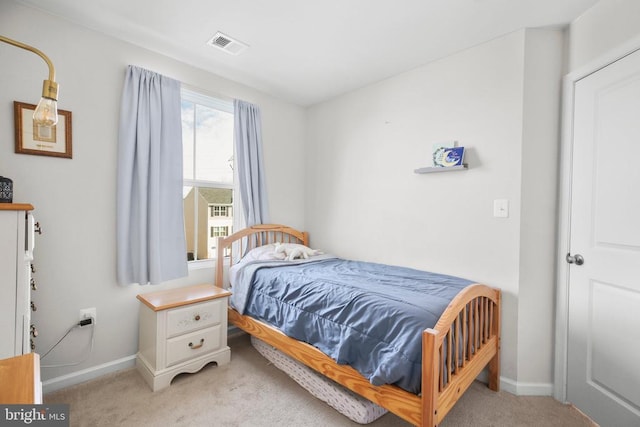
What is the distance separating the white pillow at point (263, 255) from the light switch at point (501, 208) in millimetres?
1771

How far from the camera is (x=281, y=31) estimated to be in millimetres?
2113

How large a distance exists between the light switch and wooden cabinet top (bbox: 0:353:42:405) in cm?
242

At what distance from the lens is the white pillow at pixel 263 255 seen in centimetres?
272

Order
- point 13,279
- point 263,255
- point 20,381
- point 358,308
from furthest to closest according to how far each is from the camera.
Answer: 1. point 263,255
2. point 358,308
3. point 13,279
4. point 20,381

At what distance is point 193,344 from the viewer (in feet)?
7.17

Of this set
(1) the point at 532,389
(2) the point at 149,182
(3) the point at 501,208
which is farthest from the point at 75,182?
(1) the point at 532,389

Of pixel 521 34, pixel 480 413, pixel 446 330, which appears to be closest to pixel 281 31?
pixel 521 34

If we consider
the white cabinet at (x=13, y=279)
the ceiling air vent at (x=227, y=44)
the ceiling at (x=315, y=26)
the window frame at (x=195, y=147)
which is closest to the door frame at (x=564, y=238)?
the ceiling at (x=315, y=26)

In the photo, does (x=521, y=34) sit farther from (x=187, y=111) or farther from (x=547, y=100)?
(x=187, y=111)

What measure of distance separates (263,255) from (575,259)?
2.30 meters

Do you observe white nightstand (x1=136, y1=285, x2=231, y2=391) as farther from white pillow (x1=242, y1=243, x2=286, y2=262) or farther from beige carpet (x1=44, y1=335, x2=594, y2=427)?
white pillow (x1=242, y1=243, x2=286, y2=262)

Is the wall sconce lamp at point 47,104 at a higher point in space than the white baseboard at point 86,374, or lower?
higher

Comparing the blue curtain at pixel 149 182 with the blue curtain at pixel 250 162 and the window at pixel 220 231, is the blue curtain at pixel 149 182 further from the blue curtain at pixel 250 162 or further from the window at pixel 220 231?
the blue curtain at pixel 250 162

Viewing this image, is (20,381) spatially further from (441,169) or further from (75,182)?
(441,169)
